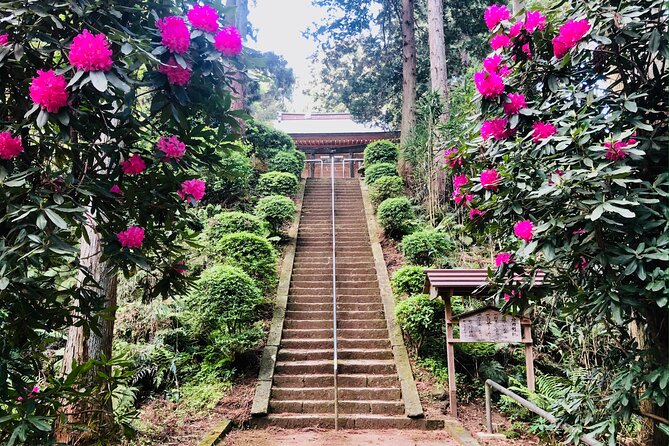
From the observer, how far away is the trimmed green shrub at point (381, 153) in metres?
13.2

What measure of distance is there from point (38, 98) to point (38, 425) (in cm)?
127

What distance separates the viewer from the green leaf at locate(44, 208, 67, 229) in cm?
165

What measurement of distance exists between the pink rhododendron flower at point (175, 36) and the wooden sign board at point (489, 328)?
431 cm

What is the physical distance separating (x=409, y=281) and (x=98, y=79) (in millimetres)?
5546

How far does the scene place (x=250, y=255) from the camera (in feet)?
22.9

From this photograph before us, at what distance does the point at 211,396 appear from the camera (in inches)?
205

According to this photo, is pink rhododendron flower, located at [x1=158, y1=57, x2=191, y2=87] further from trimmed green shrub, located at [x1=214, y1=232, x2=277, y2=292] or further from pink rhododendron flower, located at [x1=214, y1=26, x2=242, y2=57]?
trimmed green shrub, located at [x1=214, y1=232, x2=277, y2=292]

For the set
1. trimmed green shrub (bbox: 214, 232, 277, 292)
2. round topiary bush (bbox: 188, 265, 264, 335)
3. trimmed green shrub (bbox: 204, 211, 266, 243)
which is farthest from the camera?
trimmed green shrub (bbox: 204, 211, 266, 243)

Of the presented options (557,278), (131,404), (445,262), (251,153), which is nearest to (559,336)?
(445,262)

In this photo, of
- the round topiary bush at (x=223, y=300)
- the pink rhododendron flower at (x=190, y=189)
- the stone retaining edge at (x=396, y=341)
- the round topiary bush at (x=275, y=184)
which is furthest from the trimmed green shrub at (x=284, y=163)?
the pink rhododendron flower at (x=190, y=189)

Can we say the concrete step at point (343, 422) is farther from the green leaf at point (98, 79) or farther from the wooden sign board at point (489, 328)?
the green leaf at point (98, 79)

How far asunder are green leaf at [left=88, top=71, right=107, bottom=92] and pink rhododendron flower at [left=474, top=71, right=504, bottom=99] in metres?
1.75

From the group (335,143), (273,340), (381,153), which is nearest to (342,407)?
(273,340)

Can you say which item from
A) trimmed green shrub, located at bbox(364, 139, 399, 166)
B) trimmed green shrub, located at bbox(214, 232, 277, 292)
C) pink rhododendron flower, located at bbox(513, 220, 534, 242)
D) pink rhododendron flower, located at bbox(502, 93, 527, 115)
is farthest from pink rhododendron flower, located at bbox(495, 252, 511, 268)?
trimmed green shrub, located at bbox(364, 139, 399, 166)
